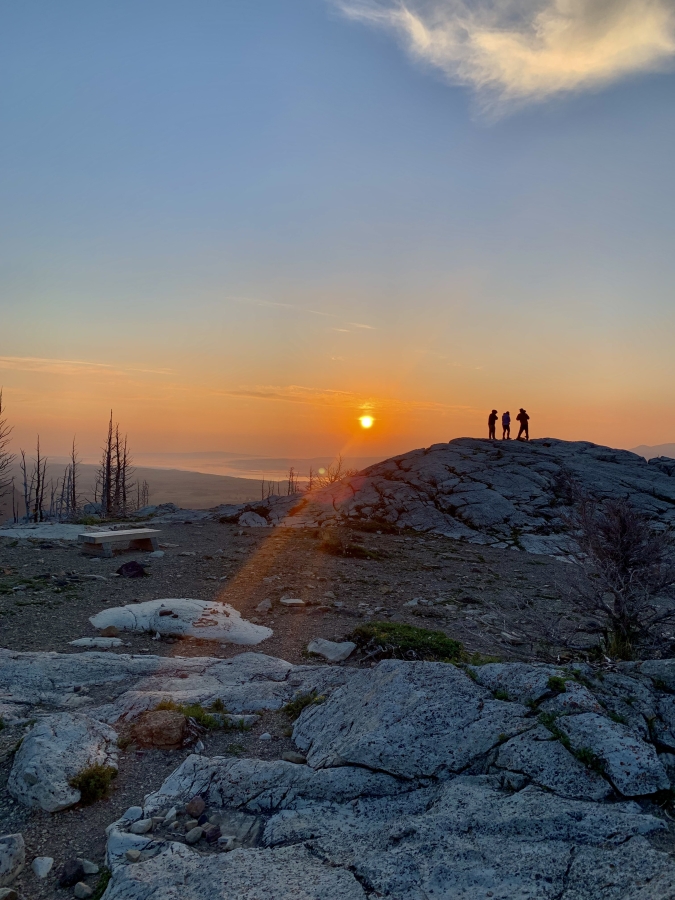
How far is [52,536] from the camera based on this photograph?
22141 mm

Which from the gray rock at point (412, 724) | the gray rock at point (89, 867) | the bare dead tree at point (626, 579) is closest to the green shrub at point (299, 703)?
the gray rock at point (412, 724)

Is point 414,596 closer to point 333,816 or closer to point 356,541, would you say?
point 356,541

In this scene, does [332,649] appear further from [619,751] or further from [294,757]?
[619,751]

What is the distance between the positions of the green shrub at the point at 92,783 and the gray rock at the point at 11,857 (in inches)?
27.7

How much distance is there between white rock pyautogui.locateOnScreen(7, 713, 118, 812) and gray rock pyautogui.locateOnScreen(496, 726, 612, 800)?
374 centimetres

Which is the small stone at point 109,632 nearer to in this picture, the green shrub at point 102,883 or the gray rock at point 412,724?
the gray rock at point 412,724

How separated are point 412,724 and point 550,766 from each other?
1.19 meters

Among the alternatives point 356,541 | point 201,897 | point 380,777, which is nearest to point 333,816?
point 380,777

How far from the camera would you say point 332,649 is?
10.2 m

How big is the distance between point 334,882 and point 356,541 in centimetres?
1855

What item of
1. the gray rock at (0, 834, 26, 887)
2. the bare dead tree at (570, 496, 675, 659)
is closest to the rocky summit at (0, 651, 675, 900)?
the gray rock at (0, 834, 26, 887)

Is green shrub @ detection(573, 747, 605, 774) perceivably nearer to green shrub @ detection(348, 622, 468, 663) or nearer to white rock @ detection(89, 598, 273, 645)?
green shrub @ detection(348, 622, 468, 663)

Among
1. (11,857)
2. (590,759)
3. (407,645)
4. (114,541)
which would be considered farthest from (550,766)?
(114,541)

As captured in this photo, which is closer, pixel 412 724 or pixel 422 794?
pixel 422 794
